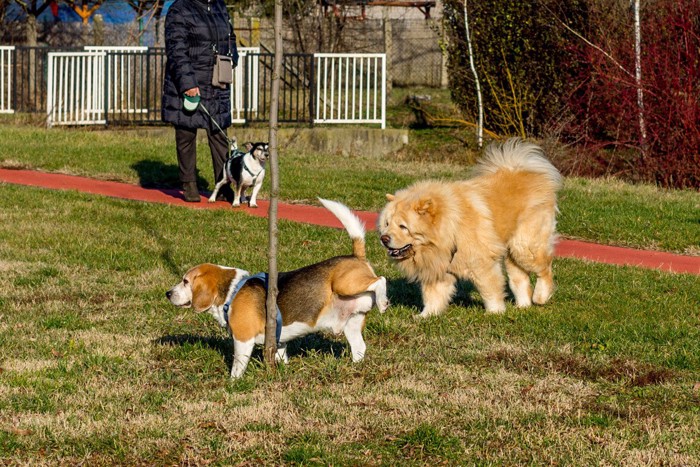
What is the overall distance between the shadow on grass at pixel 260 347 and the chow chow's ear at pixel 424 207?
1.15 metres

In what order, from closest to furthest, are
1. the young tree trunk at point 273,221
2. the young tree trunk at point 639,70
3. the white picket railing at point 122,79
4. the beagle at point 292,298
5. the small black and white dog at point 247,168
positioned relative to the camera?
the young tree trunk at point 273,221
the beagle at point 292,298
the small black and white dog at point 247,168
the young tree trunk at point 639,70
the white picket railing at point 122,79

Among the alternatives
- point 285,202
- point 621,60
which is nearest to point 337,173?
point 285,202

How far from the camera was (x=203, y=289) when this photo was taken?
263 inches

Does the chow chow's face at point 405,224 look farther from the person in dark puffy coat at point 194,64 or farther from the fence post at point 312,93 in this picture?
the fence post at point 312,93

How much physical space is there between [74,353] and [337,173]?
383 inches

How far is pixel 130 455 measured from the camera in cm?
540

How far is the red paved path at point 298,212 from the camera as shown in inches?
459

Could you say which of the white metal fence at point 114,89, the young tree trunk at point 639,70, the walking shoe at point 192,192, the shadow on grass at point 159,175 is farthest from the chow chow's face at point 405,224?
the white metal fence at point 114,89

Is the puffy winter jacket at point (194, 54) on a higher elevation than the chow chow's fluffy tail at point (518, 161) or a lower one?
higher

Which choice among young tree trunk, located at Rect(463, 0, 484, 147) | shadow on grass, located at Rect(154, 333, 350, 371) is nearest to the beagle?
shadow on grass, located at Rect(154, 333, 350, 371)

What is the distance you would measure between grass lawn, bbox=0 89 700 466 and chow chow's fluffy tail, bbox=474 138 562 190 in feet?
3.70

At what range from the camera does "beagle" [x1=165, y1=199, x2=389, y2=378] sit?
660cm

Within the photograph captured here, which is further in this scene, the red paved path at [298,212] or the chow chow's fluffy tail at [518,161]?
the red paved path at [298,212]

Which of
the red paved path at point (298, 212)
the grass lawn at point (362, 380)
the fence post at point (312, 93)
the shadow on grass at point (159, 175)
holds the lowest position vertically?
the grass lawn at point (362, 380)
